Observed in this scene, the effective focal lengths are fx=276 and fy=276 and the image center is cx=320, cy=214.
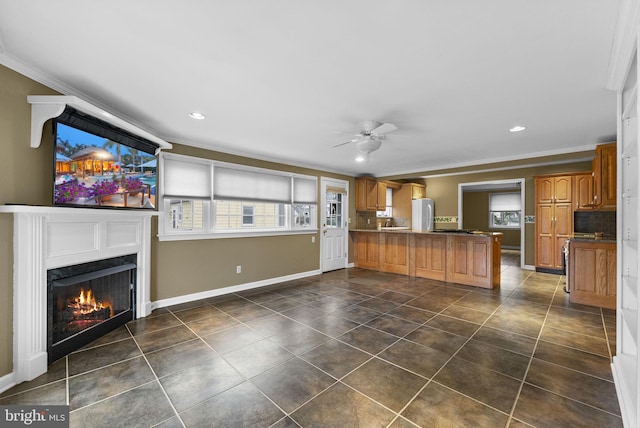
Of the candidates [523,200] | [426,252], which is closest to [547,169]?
[523,200]

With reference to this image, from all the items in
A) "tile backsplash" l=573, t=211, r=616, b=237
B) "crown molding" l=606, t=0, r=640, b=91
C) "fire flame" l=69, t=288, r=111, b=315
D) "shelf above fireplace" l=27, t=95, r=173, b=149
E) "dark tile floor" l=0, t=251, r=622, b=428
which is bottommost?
"dark tile floor" l=0, t=251, r=622, b=428

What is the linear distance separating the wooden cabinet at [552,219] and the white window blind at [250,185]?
5.40 meters

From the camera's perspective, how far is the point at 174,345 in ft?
8.76

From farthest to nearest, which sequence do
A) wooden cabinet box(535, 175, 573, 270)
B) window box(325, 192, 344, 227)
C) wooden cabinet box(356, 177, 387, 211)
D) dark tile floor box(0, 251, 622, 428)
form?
1. wooden cabinet box(356, 177, 387, 211)
2. window box(325, 192, 344, 227)
3. wooden cabinet box(535, 175, 573, 270)
4. dark tile floor box(0, 251, 622, 428)

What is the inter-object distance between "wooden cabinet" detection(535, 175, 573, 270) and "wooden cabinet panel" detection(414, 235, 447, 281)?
2441 millimetres

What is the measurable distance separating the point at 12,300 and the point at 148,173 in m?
1.68

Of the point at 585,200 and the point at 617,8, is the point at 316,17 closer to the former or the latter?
the point at 617,8

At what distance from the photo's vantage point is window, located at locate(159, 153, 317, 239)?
13.0ft

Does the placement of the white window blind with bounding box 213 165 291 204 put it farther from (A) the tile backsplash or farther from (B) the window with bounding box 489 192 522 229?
(B) the window with bounding box 489 192 522 229

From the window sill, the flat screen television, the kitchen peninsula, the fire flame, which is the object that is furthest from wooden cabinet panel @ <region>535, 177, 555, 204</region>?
the fire flame

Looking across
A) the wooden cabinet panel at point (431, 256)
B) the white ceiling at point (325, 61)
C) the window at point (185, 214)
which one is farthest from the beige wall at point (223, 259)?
the wooden cabinet panel at point (431, 256)

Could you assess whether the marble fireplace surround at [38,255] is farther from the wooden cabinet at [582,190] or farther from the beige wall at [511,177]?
the wooden cabinet at [582,190]

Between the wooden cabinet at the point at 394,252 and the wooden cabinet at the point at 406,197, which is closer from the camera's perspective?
the wooden cabinet at the point at 394,252

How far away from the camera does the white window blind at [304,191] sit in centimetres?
557
